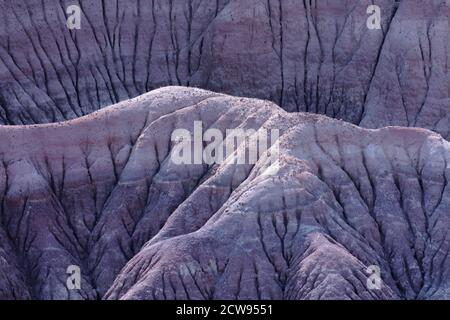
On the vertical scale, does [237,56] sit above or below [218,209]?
above

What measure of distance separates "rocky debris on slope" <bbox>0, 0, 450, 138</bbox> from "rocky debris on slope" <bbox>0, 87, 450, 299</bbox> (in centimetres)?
1462

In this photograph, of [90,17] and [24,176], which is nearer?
[24,176]

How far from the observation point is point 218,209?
423ft

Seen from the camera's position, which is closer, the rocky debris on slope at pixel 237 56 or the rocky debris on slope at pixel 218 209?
the rocky debris on slope at pixel 218 209

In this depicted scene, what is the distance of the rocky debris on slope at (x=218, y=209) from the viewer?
411ft

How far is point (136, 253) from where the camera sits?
130m

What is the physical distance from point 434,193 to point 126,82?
2608cm

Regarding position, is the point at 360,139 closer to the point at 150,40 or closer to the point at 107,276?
the point at 107,276

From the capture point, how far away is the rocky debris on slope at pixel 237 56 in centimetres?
14988

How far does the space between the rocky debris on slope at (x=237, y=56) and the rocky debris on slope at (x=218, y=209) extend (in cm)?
1462

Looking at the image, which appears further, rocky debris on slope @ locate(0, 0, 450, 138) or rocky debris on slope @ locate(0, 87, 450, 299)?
rocky debris on slope @ locate(0, 0, 450, 138)

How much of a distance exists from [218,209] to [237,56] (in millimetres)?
23500

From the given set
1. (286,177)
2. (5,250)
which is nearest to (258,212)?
(286,177)

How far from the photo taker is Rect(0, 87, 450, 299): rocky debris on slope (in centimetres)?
12538
